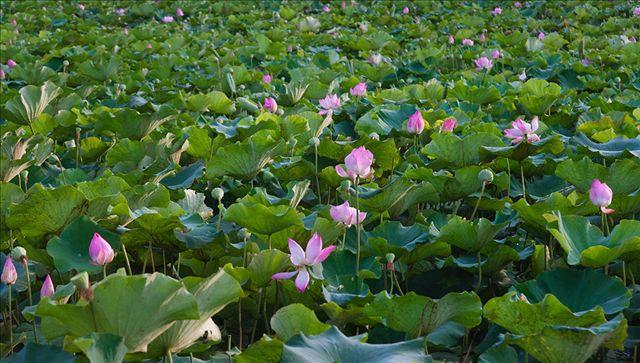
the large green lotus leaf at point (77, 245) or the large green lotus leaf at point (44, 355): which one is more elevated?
the large green lotus leaf at point (44, 355)

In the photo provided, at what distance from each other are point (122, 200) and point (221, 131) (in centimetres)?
80

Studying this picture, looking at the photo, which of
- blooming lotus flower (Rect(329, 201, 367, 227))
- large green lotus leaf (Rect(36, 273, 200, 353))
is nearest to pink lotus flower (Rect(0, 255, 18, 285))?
large green lotus leaf (Rect(36, 273, 200, 353))

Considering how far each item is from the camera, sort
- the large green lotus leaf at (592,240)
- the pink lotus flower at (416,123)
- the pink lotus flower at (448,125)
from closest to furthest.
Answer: the large green lotus leaf at (592,240) → the pink lotus flower at (416,123) → the pink lotus flower at (448,125)

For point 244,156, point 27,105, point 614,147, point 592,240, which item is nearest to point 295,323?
point 592,240

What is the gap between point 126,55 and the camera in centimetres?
490

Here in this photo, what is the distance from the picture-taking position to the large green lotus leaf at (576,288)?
1.36m

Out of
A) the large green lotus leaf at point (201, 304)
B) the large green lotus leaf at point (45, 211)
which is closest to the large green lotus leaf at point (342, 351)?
the large green lotus leaf at point (201, 304)

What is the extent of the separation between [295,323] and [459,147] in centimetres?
89

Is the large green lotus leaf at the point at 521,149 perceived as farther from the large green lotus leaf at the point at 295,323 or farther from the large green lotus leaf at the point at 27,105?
the large green lotus leaf at the point at 27,105

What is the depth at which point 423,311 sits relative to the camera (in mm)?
1263

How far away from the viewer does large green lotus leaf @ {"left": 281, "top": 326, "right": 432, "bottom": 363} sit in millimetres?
1088

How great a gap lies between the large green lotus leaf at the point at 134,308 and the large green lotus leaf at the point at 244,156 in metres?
0.82

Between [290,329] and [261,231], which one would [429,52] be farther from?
[290,329]

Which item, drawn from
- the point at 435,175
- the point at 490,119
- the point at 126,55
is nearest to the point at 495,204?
the point at 435,175
